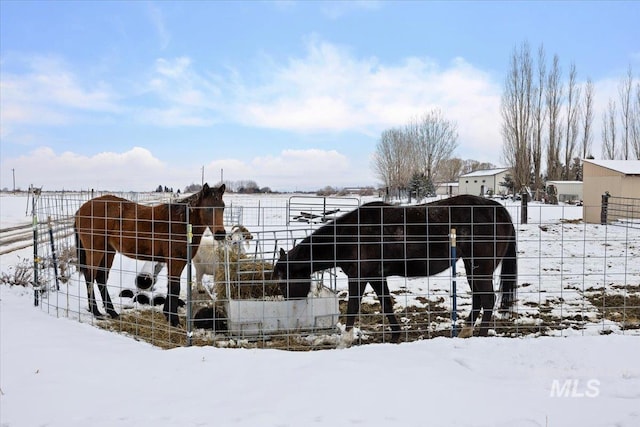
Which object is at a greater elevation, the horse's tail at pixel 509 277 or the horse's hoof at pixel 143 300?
the horse's tail at pixel 509 277

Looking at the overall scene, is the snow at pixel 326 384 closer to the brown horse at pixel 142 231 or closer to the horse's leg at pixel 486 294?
the horse's leg at pixel 486 294

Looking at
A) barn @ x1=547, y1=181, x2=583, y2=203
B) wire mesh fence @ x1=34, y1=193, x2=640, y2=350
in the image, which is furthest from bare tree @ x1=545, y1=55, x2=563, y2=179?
wire mesh fence @ x1=34, y1=193, x2=640, y2=350

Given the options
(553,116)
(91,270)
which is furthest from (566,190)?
(91,270)

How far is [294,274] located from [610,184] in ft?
67.2

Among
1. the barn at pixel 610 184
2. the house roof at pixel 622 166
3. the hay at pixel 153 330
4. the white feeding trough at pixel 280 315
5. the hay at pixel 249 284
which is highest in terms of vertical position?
the house roof at pixel 622 166

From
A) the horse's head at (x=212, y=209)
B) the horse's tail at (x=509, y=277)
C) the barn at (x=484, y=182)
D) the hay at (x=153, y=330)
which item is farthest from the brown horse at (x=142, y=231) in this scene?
the barn at (x=484, y=182)

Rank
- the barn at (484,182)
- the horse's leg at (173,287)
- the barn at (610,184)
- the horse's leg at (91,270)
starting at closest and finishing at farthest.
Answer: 1. the horse's leg at (173,287)
2. the horse's leg at (91,270)
3. the barn at (610,184)
4. the barn at (484,182)

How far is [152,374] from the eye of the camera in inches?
149

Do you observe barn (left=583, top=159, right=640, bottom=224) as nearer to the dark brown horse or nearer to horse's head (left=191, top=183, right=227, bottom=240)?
the dark brown horse

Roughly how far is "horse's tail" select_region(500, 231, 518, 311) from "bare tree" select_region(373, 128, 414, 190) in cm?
3852

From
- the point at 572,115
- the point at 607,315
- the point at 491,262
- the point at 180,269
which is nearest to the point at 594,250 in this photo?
the point at 607,315

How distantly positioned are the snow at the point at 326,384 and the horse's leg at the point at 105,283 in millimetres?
1092

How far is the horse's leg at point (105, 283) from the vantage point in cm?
591

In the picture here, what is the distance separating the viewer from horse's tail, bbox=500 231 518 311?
5473 mm
